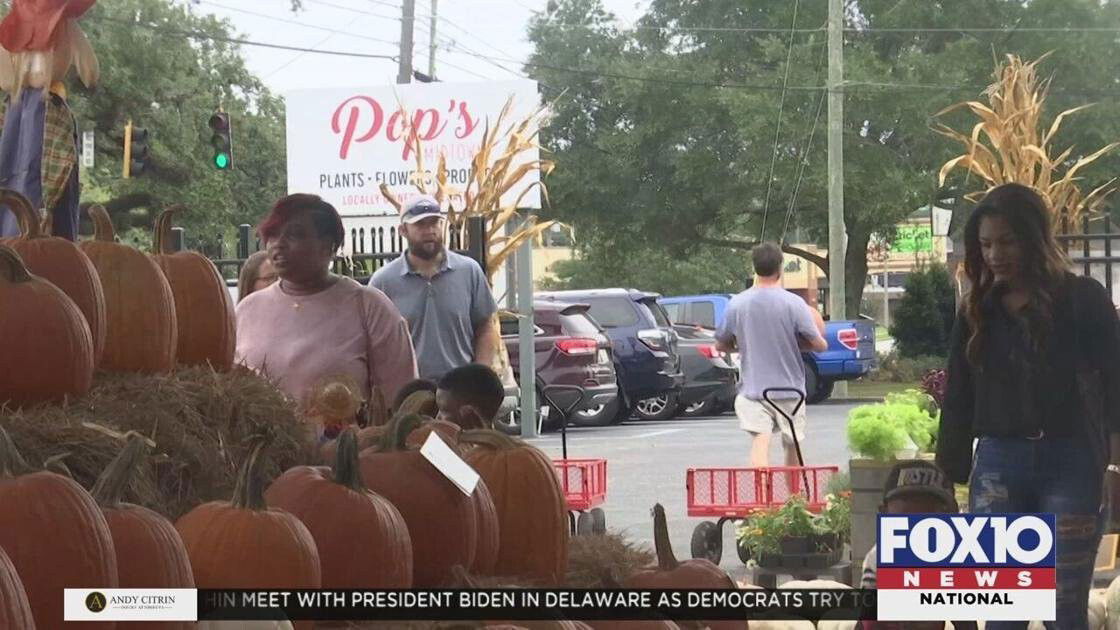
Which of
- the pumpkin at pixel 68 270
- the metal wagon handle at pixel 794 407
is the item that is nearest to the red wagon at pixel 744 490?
the metal wagon handle at pixel 794 407

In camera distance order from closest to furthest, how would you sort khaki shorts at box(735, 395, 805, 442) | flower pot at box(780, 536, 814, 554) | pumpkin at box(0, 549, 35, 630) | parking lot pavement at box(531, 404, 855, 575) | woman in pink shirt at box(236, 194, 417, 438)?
Result: pumpkin at box(0, 549, 35, 630), woman in pink shirt at box(236, 194, 417, 438), flower pot at box(780, 536, 814, 554), khaki shorts at box(735, 395, 805, 442), parking lot pavement at box(531, 404, 855, 575)

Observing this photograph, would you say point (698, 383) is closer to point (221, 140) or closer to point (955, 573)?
point (221, 140)

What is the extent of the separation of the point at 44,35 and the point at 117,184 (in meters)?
30.5

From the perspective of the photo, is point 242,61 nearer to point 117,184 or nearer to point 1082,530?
point 117,184

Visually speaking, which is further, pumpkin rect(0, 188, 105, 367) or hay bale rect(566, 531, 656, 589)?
hay bale rect(566, 531, 656, 589)

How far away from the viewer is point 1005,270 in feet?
13.7

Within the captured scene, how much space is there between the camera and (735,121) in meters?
25.3

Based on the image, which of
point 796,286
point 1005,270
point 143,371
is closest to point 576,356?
point 1005,270

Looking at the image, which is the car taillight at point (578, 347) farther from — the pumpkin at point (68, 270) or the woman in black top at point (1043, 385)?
the pumpkin at point (68, 270)

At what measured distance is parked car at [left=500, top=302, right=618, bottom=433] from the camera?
710 inches

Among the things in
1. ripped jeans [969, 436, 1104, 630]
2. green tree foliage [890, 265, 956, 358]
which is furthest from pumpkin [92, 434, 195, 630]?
green tree foliage [890, 265, 956, 358]

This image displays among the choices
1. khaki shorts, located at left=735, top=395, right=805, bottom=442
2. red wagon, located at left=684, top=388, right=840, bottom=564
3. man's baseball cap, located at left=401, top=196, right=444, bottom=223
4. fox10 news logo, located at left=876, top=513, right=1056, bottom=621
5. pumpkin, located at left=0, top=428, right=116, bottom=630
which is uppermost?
man's baseball cap, located at left=401, top=196, right=444, bottom=223

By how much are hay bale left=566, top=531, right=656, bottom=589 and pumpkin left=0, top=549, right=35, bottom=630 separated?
1090 mm

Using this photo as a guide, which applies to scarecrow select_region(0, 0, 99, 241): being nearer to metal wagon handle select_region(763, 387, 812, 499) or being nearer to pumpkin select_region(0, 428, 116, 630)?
pumpkin select_region(0, 428, 116, 630)
